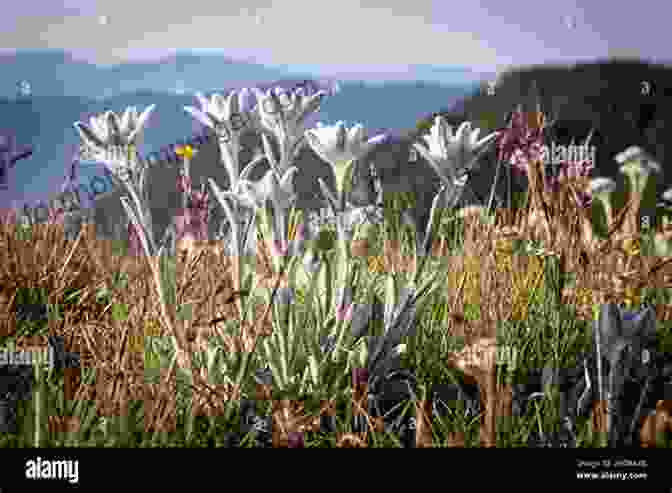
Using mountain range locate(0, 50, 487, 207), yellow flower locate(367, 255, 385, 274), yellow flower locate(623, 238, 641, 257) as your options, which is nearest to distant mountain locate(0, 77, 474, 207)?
mountain range locate(0, 50, 487, 207)

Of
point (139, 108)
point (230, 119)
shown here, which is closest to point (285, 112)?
point (230, 119)

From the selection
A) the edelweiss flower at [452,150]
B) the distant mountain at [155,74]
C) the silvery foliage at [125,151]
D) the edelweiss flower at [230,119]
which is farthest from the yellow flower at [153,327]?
the edelweiss flower at [452,150]

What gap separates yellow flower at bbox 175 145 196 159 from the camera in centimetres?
164

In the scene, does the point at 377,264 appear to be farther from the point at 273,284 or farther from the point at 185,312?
the point at 185,312

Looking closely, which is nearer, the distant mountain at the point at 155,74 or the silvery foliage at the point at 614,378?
the silvery foliage at the point at 614,378

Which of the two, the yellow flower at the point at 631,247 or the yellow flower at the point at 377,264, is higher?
the yellow flower at the point at 631,247

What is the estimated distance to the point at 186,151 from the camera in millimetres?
1644

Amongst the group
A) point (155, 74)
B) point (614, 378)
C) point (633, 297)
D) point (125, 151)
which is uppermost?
point (155, 74)

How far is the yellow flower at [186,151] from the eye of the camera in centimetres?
164

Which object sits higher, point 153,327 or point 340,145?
point 340,145

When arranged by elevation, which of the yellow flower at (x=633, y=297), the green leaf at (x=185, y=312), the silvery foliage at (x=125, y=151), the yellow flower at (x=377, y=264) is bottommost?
the green leaf at (x=185, y=312)

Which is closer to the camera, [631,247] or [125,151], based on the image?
[125,151]

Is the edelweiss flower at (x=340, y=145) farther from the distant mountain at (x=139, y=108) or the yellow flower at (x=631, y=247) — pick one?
the yellow flower at (x=631, y=247)

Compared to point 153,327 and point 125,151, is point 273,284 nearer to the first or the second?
point 153,327
